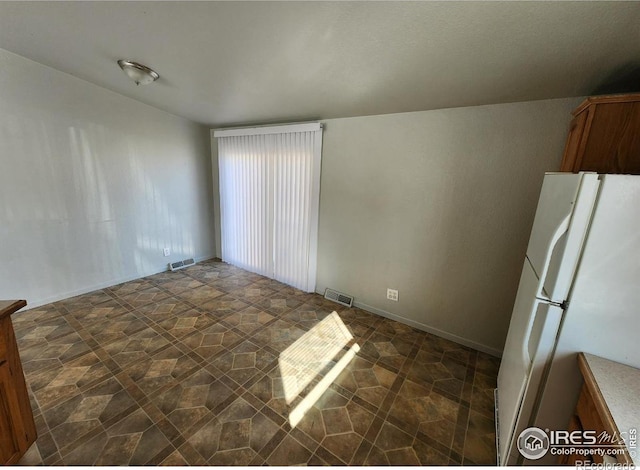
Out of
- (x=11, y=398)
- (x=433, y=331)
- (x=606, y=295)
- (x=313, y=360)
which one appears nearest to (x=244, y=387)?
(x=313, y=360)

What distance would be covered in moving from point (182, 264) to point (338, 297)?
279 centimetres

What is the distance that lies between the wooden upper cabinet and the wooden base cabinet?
3.17m

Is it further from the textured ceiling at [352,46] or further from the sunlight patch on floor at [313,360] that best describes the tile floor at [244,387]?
the textured ceiling at [352,46]

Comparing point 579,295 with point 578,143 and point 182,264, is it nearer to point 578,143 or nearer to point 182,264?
point 578,143

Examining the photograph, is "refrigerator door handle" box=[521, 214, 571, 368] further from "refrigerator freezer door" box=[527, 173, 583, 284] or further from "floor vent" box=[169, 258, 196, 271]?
"floor vent" box=[169, 258, 196, 271]

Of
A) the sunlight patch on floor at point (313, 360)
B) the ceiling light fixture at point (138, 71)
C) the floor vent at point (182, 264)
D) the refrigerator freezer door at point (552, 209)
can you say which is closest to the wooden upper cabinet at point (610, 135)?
the refrigerator freezer door at point (552, 209)

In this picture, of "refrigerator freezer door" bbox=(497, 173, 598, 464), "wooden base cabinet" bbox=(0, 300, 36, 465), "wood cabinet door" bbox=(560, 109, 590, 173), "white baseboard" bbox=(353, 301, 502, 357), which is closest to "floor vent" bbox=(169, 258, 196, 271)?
"wooden base cabinet" bbox=(0, 300, 36, 465)

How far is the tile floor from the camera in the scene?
1462mm

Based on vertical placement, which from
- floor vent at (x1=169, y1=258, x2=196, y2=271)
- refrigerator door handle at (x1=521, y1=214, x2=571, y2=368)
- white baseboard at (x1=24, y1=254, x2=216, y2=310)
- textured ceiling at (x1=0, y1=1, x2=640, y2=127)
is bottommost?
white baseboard at (x1=24, y1=254, x2=216, y2=310)

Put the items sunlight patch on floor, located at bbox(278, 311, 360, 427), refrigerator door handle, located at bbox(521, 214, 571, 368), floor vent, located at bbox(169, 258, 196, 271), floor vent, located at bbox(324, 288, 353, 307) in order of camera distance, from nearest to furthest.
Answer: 1. refrigerator door handle, located at bbox(521, 214, 571, 368)
2. sunlight patch on floor, located at bbox(278, 311, 360, 427)
3. floor vent, located at bbox(324, 288, 353, 307)
4. floor vent, located at bbox(169, 258, 196, 271)

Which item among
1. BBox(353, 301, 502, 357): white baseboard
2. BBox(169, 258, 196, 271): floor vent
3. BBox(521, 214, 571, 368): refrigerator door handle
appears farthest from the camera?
BBox(169, 258, 196, 271): floor vent

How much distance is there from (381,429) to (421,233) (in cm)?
173

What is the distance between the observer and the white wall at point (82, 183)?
2541mm

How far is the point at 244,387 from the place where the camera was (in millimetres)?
1895
